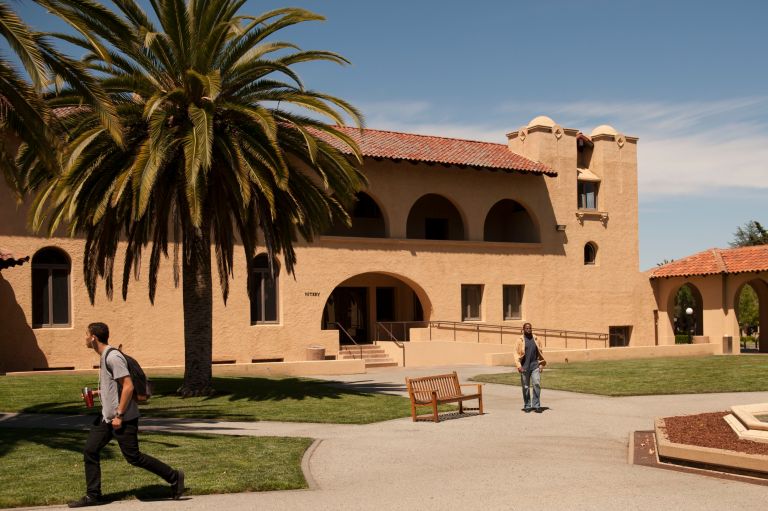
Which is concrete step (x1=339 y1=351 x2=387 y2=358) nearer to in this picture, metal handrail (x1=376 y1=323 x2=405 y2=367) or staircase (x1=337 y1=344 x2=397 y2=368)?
staircase (x1=337 y1=344 x2=397 y2=368)

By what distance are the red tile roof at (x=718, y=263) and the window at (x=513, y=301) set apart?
840 cm

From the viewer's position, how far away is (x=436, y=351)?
3338 cm

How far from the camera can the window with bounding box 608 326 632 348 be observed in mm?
41969

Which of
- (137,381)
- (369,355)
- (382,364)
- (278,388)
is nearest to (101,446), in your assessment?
(137,381)

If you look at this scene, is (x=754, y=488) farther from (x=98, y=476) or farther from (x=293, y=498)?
(x=98, y=476)

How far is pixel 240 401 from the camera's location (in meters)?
19.5

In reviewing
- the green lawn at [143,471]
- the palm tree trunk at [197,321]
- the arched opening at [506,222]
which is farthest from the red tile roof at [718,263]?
the green lawn at [143,471]

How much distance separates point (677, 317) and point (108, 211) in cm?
5912

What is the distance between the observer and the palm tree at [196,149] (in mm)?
18109

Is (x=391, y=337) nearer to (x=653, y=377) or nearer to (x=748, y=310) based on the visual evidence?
(x=653, y=377)

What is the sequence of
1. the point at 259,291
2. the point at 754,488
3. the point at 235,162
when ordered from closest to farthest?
the point at 754,488, the point at 235,162, the point at 259,291

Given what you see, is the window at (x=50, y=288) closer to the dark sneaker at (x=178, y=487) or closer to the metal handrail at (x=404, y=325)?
the metal handrail at (x=404, y=325)

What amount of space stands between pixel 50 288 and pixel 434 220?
17698 millimetres

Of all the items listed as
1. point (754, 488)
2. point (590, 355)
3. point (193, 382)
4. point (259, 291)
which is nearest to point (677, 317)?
point (590, 355)
